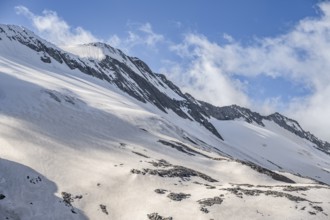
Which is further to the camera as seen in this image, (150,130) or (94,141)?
(150,130)

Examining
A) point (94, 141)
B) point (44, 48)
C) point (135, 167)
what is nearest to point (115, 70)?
point (44, 48)

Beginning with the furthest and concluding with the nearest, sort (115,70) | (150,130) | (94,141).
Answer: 1. (115,70)
2. (150,130)
3. (94,141)

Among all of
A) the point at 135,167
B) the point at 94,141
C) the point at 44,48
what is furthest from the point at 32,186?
the point at 44,48

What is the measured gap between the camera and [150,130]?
8550 cm

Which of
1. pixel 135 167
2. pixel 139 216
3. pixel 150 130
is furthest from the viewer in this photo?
pixel 150 130

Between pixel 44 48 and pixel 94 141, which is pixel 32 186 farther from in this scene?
pixel 44 48

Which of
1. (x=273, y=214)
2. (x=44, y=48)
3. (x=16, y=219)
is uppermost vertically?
(x=44, y=48)

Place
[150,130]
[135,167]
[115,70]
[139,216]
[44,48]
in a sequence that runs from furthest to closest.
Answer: [115,70] < [44,48] < [150,130] < [135,167] < [139,216]

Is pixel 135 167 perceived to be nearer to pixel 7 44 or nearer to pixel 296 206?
pixel 296 206

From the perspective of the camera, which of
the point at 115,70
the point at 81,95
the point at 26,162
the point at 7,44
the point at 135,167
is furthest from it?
the point at 115,70

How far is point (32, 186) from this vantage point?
138ft

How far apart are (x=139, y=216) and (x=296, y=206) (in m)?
14.5

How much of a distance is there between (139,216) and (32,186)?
1042 centimetres

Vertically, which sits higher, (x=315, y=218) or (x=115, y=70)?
(x=115, y=70)
